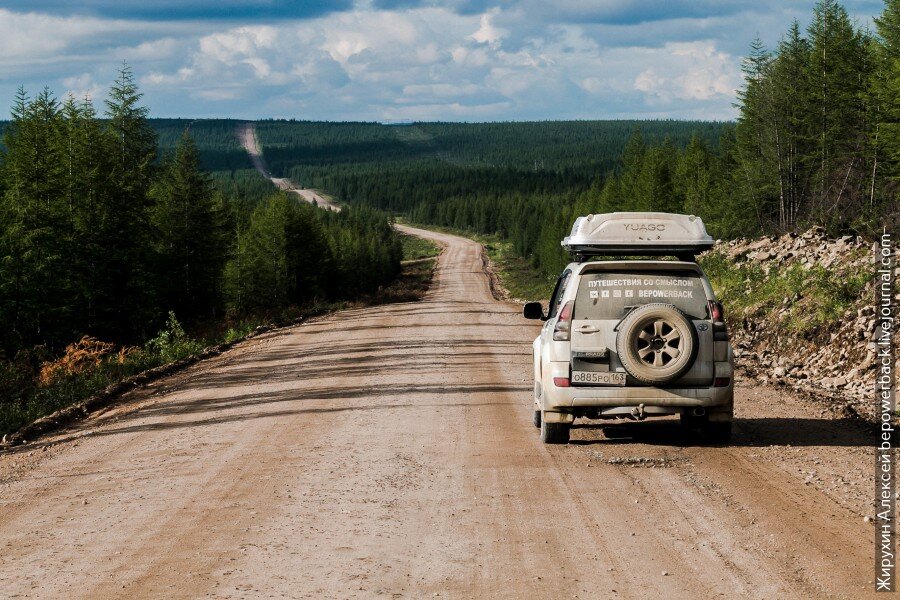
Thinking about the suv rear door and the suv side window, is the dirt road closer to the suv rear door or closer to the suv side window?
the suv rear door

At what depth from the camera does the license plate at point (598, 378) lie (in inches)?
382

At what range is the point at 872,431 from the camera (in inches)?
431

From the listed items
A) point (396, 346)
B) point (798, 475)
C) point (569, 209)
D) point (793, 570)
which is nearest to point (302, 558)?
point (793, 570)

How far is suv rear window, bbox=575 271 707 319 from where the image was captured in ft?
32.6

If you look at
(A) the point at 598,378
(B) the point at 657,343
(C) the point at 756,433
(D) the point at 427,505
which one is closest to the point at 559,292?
(A) the point at 598,378

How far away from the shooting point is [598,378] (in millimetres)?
9758

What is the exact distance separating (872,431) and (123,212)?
1157 inches

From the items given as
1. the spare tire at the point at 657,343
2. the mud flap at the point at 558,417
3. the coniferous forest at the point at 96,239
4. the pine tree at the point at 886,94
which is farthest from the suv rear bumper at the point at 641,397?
the pine tree at the point at 886,94

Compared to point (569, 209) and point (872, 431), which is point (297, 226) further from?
point (569, 209)

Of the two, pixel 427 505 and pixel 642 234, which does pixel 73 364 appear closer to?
pixel 642 234

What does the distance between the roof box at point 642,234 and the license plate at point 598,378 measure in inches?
61.6

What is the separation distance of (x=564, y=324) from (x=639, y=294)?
893mm

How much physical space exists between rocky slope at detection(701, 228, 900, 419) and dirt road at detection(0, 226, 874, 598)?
169 cm

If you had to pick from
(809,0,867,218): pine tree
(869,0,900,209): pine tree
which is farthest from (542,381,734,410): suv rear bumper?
(809,0,867,218): pine tree
